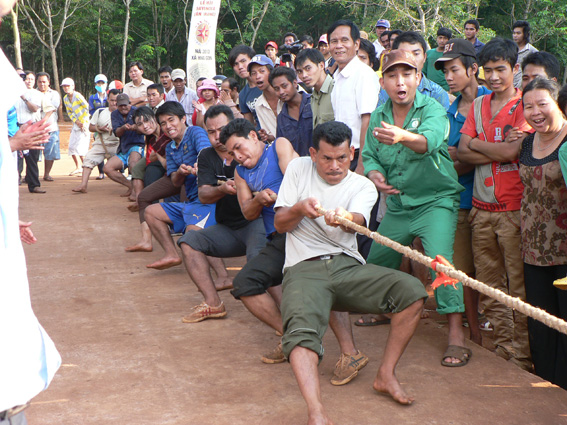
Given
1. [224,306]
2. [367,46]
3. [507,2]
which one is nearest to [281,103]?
[367,46]

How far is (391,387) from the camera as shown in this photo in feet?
11.0

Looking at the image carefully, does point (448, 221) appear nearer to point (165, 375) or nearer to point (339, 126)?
point (339, 126)

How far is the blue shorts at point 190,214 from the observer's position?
589 cm

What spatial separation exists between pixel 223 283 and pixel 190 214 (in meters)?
0.75

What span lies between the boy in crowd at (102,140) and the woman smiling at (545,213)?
8.05m

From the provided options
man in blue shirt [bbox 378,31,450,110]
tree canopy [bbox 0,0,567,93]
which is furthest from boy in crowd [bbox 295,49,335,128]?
tree canopy [bbox 0,0,567,93]

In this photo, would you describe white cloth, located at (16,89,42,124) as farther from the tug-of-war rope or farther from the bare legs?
the tug-of-war rope

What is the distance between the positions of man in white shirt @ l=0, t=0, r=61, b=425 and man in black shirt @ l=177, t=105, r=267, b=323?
2.89m

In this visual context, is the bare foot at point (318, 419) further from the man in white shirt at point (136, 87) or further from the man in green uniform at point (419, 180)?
the man in white shirt at point (136, 87)

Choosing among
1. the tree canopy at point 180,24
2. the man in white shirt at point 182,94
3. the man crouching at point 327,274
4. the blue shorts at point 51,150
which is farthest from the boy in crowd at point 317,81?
the tree canopy at point 180,24

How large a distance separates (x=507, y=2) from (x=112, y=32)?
1856 centimetres

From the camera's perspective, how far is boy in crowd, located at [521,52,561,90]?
4395 millimetres

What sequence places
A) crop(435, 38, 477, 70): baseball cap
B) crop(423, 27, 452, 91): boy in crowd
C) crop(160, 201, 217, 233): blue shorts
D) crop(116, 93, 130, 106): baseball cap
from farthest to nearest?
crop(116, 93, 130, 106): baseball cap
crop(423, 27, 452, 91): boy in crowd
crop(160, 201, 217, 233): blue shorts
crop(435, 38, 477, 70): baseball cap

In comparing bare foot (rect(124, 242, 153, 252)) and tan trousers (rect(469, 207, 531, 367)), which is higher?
tan trousers (rect(469, 207, 531, 367))
